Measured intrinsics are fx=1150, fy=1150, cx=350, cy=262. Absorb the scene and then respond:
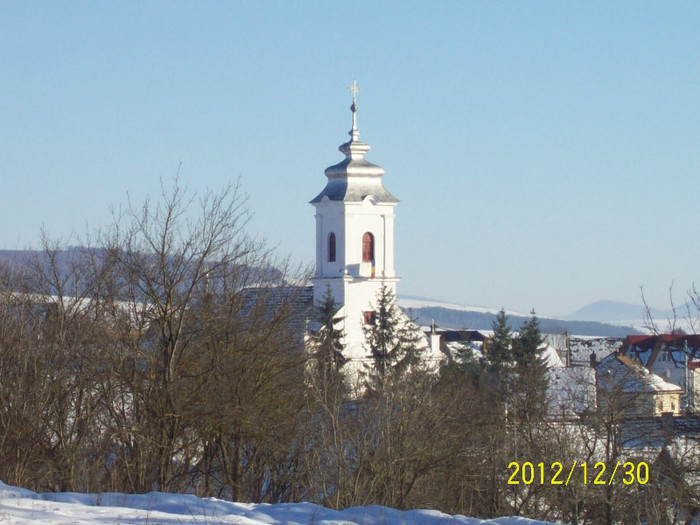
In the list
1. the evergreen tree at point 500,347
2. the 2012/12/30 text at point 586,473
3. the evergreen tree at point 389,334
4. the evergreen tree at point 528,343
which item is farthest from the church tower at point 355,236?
the 2012/12/30 text at point 586,473

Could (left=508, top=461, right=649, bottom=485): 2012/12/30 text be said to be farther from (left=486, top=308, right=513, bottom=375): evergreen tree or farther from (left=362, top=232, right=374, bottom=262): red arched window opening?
(left=362, top=232, right=374, bottom=262): red arched window opening

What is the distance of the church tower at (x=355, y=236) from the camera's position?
5419 cm

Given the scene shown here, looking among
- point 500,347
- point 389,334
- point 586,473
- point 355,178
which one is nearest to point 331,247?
point 355,178

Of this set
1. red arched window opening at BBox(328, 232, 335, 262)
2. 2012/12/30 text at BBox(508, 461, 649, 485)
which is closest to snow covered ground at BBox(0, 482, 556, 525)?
2012/12/30 text at BBox(508, 461, 649, 485)

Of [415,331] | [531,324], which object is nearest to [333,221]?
[415,331]

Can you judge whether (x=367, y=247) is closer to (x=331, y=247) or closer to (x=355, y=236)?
(x=355, y=236)

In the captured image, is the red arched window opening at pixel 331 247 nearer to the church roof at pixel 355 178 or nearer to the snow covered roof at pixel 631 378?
the church roof at pixel 355 178

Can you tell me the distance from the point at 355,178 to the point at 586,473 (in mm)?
36621

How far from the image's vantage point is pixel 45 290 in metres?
24.6

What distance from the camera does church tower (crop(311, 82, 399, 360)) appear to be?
178ft

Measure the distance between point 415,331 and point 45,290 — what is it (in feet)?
94.2

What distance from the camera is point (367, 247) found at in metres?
55.3

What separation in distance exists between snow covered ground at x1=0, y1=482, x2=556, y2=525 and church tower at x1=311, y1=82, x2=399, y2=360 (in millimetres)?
42004

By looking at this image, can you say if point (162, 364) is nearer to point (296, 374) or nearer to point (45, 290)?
point (296, 374)
